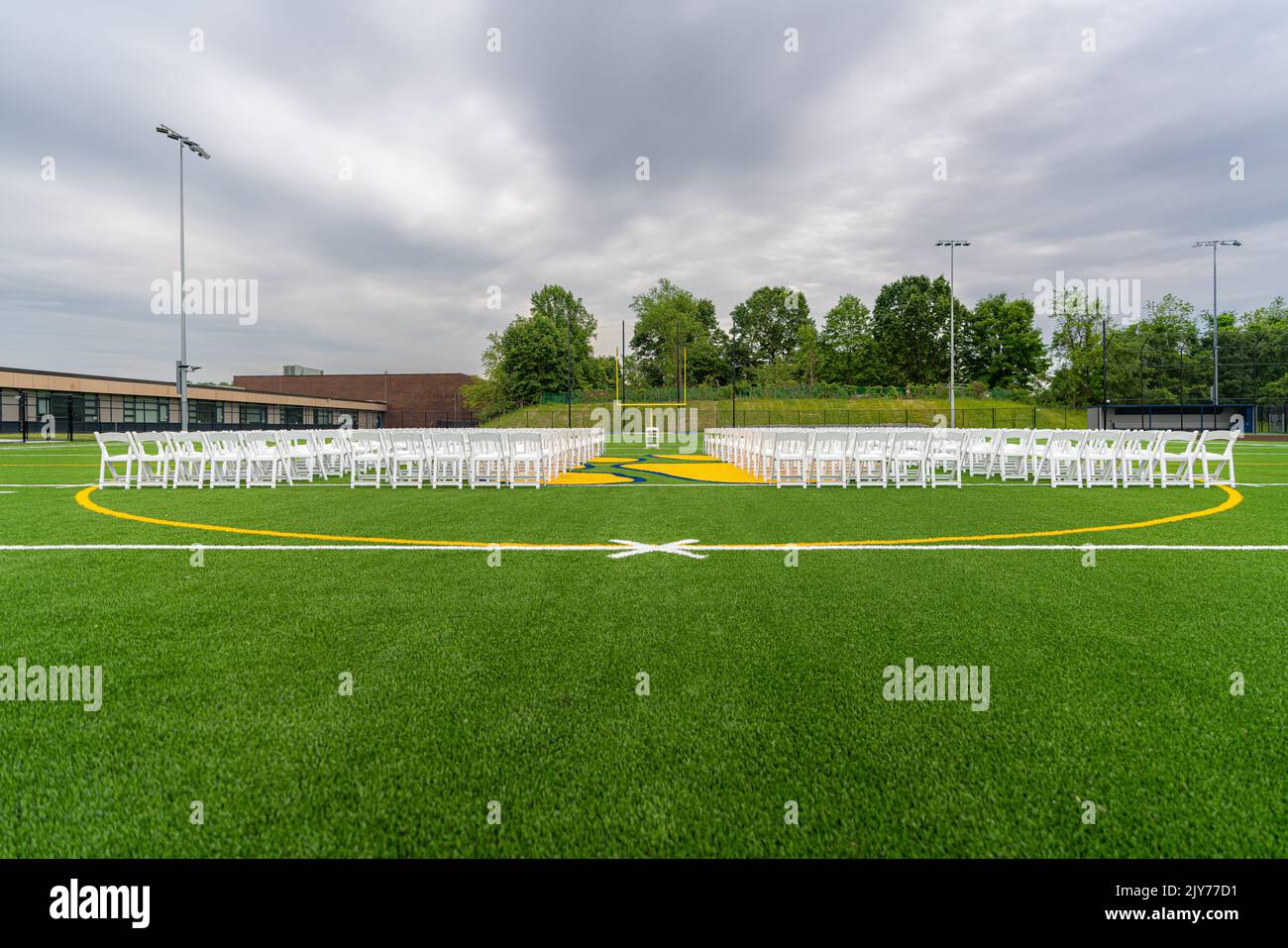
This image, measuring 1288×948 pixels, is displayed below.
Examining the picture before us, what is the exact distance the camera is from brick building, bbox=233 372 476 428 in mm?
80875

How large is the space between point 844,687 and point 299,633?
3.20 m

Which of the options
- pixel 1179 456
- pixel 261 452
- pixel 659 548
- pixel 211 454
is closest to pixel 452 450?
pixel 261 452

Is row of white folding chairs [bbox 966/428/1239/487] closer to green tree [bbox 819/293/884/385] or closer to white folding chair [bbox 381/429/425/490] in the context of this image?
white folding chair [bbox 381/429/425/490]

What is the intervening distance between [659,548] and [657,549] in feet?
0.20

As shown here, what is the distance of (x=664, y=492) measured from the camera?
41.7ft

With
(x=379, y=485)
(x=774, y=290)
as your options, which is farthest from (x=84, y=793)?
(x=774, y=290)

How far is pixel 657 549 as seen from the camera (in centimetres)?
696

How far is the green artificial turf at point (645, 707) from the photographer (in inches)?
87.0

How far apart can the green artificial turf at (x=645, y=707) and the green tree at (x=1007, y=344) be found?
9039 centimetres

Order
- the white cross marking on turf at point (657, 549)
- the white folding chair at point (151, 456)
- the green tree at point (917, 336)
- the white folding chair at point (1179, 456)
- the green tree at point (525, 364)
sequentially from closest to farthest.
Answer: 1. the white cross marking on turf at point (657, 549)
2. the white folding chair at point (151, 456)
3. the white folding chair at point (1179, 456)
4. the green tree at point (525, 364)
5. the green tree at point (917, 336)

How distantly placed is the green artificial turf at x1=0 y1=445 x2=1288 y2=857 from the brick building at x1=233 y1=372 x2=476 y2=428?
76.8 meters

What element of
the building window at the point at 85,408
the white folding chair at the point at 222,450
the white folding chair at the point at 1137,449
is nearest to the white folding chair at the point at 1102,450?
the white folding chair at the point at 1137,449

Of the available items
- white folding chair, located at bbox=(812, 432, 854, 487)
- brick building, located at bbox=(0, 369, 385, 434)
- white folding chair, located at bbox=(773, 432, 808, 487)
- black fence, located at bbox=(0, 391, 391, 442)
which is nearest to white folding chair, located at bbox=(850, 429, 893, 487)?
white folding chair, located at bbox=(812, 432, 854, 487)

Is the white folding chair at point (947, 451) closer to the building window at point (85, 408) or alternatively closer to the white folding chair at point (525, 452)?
the white folding chair at point (525, 452)
